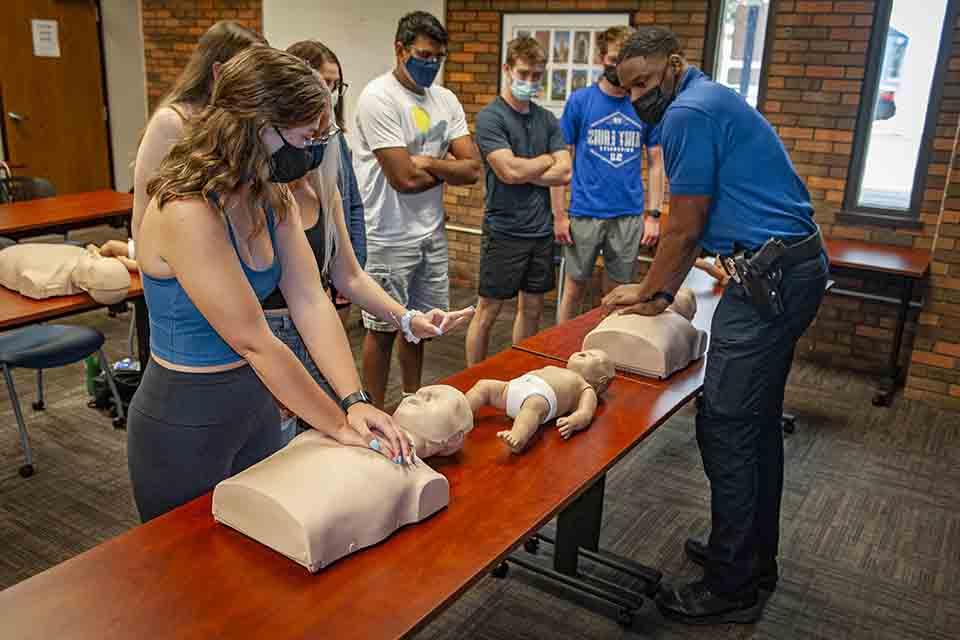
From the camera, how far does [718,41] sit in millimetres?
4680

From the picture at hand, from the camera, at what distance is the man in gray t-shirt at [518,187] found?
3512 millimetres

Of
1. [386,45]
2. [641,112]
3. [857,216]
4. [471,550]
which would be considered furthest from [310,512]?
[386,45]

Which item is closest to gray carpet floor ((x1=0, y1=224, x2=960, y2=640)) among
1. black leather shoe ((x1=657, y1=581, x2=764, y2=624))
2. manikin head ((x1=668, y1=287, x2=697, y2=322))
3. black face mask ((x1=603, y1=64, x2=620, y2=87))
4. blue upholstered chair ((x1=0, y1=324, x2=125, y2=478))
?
black leather shoe ((x1=657, y1=581, x2=764, y2=624))

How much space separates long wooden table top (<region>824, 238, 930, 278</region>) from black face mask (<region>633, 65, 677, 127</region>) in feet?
6.41

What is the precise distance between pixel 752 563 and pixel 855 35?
3.11m

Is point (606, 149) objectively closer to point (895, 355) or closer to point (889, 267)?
point (889, 267)

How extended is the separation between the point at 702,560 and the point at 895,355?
1.99 metres

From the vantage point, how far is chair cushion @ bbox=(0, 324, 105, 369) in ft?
10.0

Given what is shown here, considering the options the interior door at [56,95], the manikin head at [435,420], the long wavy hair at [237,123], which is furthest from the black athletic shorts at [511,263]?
the interior door at [56,95]

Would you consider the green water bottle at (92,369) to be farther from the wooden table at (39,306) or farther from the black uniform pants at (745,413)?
the black uniform pants at (745,413)

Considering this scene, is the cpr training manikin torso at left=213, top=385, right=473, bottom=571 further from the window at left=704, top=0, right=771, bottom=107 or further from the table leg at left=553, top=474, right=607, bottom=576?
the window at left=704, top=0, right=771, bottom=107

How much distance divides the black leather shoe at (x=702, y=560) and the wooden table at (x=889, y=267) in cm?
174

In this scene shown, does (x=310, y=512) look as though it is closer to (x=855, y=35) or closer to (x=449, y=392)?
(x=449, y=392)

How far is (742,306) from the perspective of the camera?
2104 mm
